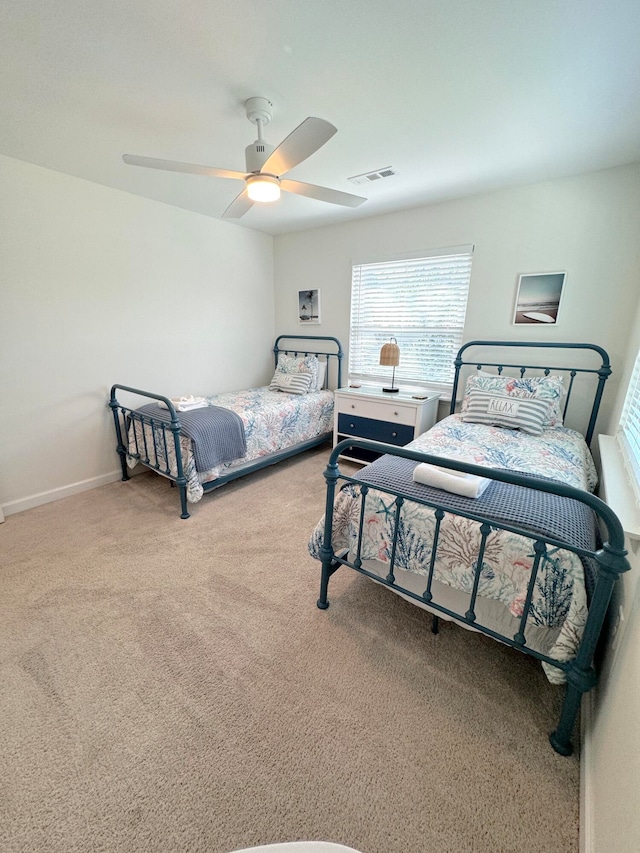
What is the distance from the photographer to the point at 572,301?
2609 mm

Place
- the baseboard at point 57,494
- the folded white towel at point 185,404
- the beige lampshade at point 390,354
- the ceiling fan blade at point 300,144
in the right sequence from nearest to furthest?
the ceiling fan blade at point 300,144
the baseboard at point 57,494
the folded white towel at point 185,404
the beige lampshade at point 390,354

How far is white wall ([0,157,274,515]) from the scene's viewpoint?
248 cm

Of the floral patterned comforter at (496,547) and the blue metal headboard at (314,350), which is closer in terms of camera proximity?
the floral patterned comforter at (496,547)

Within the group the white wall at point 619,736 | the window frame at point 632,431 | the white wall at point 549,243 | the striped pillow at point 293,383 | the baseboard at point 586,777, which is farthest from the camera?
the striped pillow at point 293,383

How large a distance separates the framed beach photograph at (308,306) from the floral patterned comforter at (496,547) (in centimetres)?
248

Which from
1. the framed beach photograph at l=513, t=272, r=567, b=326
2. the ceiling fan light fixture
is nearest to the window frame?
the framed beach photograph at l=513, t=272, r=567, b=326

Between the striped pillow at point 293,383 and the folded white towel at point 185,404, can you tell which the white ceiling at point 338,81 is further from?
the striped pillow at point 293,383

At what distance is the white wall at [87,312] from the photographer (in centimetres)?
248

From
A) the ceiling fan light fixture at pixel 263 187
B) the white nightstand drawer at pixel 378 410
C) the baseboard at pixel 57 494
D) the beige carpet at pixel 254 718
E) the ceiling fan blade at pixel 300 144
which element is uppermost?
the ceiling fan blade at pixel 300 144

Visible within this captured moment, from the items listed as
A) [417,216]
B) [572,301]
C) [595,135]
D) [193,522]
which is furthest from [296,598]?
[417,216]

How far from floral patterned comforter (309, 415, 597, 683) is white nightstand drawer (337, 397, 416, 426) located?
2.93ft

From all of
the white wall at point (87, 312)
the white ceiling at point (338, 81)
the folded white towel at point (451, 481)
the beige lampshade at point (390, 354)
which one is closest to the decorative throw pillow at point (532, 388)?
the beige lampshade at point (390, 354)

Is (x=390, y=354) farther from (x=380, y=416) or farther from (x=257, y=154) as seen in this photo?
(x=257, y=154)

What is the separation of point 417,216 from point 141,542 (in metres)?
3.58
